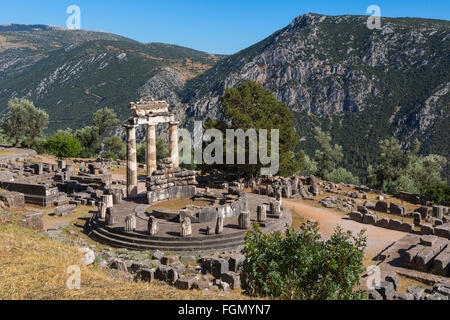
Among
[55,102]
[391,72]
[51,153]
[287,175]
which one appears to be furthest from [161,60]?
[287,175]

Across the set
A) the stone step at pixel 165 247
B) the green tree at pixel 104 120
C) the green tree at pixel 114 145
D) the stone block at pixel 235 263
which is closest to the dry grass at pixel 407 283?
the stone block at pixel 235 263

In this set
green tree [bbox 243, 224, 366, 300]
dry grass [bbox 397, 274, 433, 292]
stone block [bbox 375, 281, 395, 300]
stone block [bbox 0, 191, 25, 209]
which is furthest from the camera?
stone block [bbox 0, 191, 25, 209]

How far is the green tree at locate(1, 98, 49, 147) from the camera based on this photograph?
6544 cm

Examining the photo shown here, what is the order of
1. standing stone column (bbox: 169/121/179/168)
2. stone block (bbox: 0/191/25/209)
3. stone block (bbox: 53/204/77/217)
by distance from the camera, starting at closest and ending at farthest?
1. stone block (bbox: 0/191/25/209)
2. stone block (bbox: 53/204/77/217)
3. standing stone column (bbox: 169/121/179/168)

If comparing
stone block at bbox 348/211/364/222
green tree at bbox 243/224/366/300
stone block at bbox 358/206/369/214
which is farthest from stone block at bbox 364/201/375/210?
green tree at bbox 243/224/366/300

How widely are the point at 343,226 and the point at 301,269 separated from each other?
16.9 meters

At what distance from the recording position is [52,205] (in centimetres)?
2991

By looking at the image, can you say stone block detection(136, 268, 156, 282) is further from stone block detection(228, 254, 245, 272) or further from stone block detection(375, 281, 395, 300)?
stone block detection(375, 281, 395, 300)

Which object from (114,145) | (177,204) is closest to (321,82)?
(114,145)

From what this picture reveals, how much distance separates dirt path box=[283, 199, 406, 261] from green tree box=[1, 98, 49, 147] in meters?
51.7

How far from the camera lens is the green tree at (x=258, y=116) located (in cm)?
3903

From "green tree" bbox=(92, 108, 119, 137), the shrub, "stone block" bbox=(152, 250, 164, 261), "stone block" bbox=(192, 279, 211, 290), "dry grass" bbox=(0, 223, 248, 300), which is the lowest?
"stone block" bbox=(152, 250, 164, 261)
